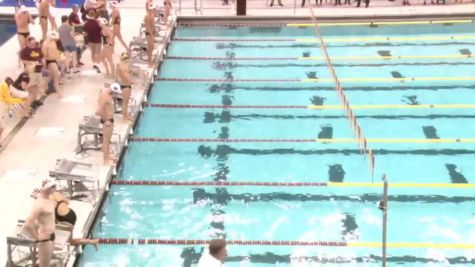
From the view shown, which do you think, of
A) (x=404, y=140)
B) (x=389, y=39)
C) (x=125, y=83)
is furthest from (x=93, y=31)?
(x=389, y=39)

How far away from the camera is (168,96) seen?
12148 mm

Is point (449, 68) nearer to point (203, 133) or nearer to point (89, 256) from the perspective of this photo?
point (203, 133)

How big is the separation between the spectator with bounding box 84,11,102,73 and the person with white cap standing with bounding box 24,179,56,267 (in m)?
5.86

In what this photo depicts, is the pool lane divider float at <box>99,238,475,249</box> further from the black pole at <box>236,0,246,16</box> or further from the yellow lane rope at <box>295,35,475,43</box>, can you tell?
the black pole at <box>236,0,246,16</box>

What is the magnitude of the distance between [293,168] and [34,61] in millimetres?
4108

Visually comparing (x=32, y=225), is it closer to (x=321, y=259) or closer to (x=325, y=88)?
(x=321, y=259)

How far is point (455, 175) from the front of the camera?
30.9 feet

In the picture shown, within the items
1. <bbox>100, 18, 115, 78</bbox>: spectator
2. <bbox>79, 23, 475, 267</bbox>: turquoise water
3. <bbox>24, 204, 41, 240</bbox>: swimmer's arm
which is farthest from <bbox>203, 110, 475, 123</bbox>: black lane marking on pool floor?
<bbox>24, 204, 41, 240</bbox>: swimmer's arm

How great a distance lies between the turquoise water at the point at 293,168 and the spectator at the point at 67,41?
158 centimetres

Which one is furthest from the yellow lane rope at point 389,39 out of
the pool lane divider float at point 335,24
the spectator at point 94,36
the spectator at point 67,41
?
the spectator at point 67,41

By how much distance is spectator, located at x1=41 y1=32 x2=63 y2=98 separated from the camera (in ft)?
36.6

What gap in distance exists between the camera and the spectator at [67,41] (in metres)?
12.2

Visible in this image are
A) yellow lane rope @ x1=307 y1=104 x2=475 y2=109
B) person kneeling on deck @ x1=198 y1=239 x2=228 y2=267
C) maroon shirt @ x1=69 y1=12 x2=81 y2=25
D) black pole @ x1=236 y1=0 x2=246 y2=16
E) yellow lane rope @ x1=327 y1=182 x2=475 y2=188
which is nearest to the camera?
person kneeling on deck @ x1=198 y1=239 x2=228 y2=267

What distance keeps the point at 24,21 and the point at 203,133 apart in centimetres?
413
